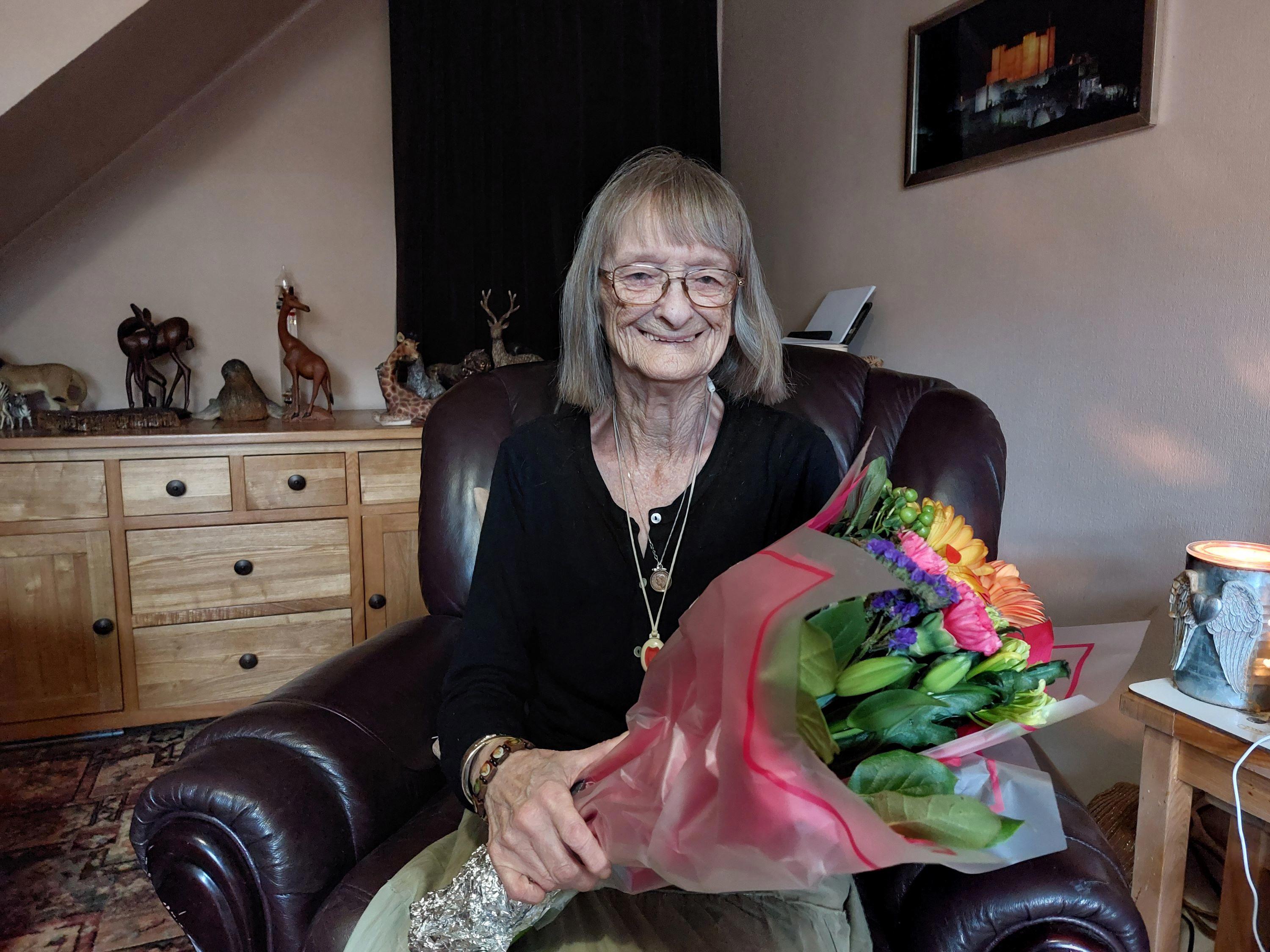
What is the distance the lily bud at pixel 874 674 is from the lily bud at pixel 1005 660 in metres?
0.05

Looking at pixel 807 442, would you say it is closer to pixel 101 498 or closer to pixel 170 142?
pixel 101 498

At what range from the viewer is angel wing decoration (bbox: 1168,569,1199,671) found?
3.53 feet

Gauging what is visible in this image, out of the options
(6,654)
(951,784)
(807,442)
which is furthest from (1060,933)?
(6,654)

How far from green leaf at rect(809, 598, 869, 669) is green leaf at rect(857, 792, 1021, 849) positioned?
0.09 m

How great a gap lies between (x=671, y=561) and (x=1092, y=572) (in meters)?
1.04

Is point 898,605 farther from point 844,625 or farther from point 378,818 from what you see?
point 378,818

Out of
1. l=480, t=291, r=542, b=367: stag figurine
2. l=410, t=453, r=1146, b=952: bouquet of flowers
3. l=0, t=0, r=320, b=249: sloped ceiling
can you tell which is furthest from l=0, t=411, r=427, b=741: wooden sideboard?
l=410, t=453, r=1146, b=952: bouquet of flowers

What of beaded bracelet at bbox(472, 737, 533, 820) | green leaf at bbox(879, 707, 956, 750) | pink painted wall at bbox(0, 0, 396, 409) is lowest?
beaded bracelet at bbox(472, 737, 533, 820)

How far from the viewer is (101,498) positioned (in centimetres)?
212

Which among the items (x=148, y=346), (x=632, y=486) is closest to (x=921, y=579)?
(x=632, y=486)

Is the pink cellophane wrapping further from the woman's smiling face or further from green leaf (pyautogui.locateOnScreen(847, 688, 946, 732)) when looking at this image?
the woman's smiling face

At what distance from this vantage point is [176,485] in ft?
7.10

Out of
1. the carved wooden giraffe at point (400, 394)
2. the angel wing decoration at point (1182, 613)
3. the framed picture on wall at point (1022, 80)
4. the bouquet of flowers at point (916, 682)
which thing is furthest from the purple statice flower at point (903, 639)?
the carved wooden giraffe at point (400, 394)

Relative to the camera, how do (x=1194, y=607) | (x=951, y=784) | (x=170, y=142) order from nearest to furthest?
(x=951, y=784) → (x=1194, y=607) → (x=170, y=142)
